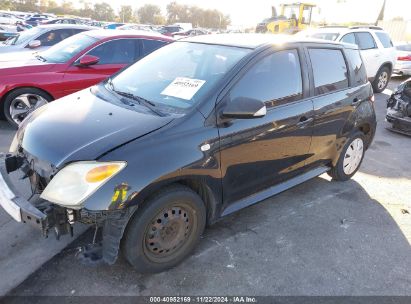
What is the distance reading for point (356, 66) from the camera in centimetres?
433

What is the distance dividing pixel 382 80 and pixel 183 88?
9.23 m

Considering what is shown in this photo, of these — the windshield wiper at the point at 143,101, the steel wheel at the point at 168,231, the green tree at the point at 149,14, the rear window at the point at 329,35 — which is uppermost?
the green tree at the point at 149,14

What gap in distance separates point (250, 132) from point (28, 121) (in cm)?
182

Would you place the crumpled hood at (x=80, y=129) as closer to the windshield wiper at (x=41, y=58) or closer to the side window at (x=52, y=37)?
the windshield wiper at (x=41, y=58)

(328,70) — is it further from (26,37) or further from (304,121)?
(26,37)

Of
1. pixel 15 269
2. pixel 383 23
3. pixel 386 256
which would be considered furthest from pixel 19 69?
pixel 383 23

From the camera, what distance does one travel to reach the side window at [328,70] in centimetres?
367

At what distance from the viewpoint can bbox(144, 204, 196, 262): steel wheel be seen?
266 centimetres

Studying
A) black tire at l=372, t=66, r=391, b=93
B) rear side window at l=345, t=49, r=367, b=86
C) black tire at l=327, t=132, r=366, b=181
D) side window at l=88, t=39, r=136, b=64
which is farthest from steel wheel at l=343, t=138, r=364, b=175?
black tire at l=372, t=66, r=391, b=93

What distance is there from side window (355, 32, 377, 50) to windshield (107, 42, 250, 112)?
24.5 feet

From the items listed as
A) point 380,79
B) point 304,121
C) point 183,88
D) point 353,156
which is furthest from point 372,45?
point 183,88

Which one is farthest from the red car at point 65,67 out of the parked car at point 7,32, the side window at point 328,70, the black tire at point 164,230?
the parked car at point 7,32

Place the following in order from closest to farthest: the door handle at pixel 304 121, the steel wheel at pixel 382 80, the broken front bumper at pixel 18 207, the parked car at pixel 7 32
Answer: the broken front bumper at pixel 18 207 → the door handle at pixel 304 121 → the steel wheel at pixel 382 80 → the parked car at pixel 7 32

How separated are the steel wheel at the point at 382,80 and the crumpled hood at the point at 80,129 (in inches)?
370
